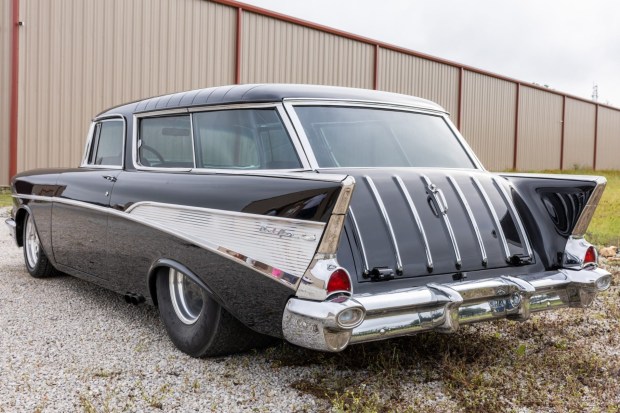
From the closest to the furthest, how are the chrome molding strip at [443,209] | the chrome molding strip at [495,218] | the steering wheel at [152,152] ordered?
1. the chrome molding strip at [443,209]
2. the chrome molding strip at [495,218]
3. the steering wheel at [152,152]

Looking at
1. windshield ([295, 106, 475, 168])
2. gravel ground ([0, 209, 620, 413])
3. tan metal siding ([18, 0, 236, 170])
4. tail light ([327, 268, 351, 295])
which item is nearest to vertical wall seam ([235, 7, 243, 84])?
tan metal siding ([18, 0, 236, 170])

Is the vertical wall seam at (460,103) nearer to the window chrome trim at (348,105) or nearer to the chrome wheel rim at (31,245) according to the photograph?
the chrome wheel rim at (31,245)

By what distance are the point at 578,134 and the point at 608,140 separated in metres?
4.65

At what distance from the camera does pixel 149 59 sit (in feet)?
47.1

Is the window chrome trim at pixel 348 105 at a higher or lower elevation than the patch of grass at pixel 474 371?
higher

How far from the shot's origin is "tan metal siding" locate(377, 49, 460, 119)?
2020 centimetres

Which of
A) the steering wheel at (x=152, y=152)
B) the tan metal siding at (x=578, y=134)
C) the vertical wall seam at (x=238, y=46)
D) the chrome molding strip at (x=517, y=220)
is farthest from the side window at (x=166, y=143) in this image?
the tan metal siding at (x=578, y=134)

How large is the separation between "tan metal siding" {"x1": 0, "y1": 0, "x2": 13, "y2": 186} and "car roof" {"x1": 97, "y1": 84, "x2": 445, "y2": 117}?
377 inches

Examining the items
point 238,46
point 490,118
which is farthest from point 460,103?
point 238,46

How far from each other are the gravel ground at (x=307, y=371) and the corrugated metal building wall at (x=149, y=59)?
960 cm

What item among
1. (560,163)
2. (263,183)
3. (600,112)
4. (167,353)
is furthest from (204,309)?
(600,112)

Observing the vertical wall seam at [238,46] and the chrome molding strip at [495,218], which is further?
the vertical wall seam at [238,46]

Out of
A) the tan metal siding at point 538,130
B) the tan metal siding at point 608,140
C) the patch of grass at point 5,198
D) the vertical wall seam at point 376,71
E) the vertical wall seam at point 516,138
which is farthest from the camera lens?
the tan metal siding at point 608,140

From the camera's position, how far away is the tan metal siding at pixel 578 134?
31.2 m
